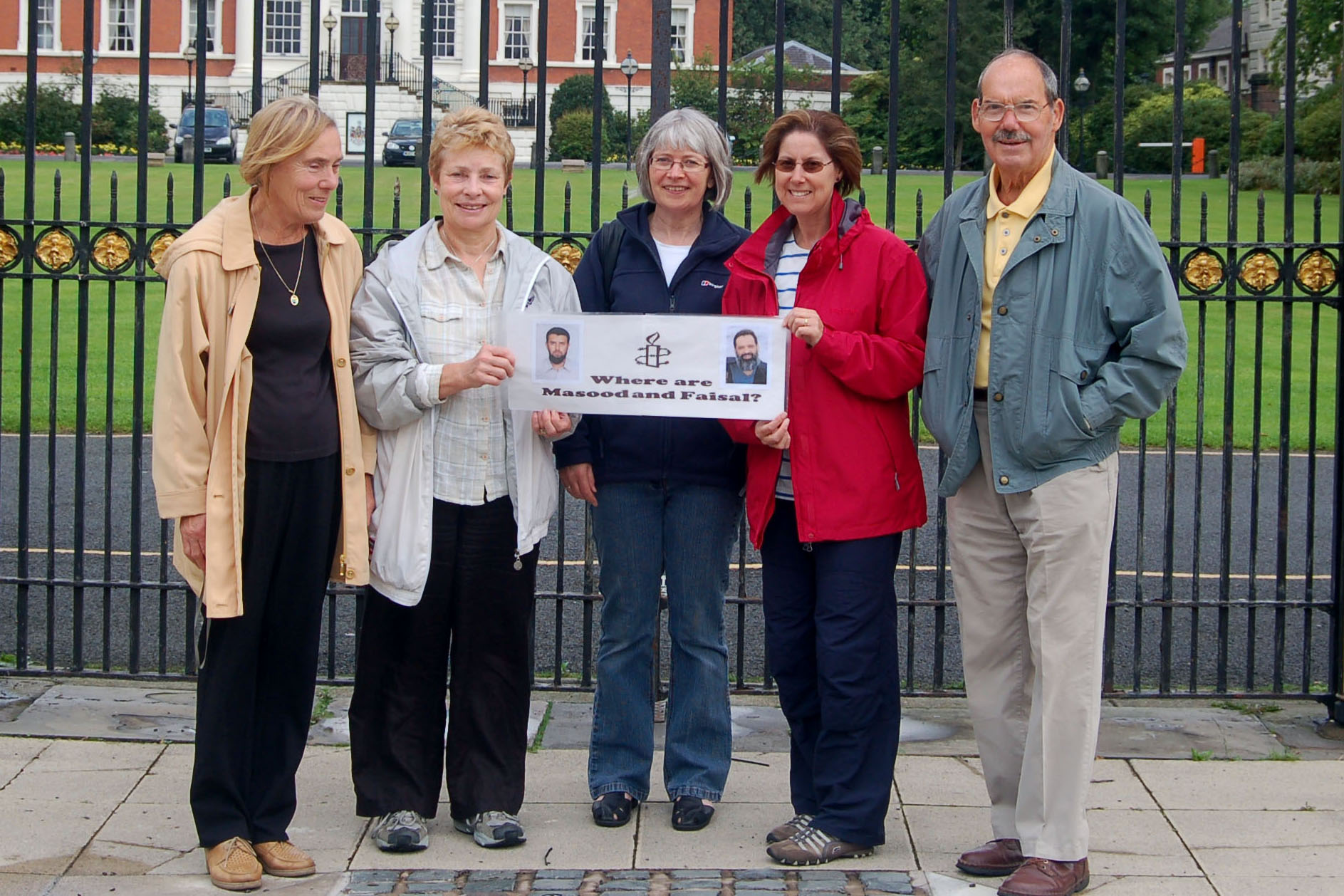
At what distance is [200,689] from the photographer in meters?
4.04

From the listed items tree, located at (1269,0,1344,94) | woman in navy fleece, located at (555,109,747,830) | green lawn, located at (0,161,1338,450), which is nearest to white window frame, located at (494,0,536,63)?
tree, located at (1269,0,1344,94)

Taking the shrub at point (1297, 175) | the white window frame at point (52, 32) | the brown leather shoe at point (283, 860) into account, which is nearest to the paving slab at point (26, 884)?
the brown leather shoe at point (283, 860)

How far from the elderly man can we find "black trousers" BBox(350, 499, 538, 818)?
1.25 m

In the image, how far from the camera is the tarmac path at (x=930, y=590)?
5.51m

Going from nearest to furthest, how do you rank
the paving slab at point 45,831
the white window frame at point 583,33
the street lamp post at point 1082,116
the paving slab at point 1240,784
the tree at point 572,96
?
the paving slab at point 45,831
the paving slab at point 1240,784
the street lamp post at point 1082,116
the tree at point 572,96
the white window frame at point 583,33

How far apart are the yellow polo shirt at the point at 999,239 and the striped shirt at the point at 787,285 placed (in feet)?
1.59

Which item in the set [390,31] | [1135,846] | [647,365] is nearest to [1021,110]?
[647,365]

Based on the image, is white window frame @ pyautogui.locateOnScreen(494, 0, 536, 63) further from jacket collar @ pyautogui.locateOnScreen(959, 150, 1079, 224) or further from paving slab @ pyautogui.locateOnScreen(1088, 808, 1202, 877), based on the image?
paving slab @ pyautogui.locateOnScreen(1088, 808, 1202, 877)

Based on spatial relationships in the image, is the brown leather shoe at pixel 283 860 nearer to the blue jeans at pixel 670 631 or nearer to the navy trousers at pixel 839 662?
the blue jeans at pixel 670 631

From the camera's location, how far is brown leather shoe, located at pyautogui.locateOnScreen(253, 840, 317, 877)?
160 inches

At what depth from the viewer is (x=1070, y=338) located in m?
3.79

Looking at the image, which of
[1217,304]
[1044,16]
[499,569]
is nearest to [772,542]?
[499,569]

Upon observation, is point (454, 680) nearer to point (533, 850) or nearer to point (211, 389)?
point (533, 850)

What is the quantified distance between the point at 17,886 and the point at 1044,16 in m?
32.3
